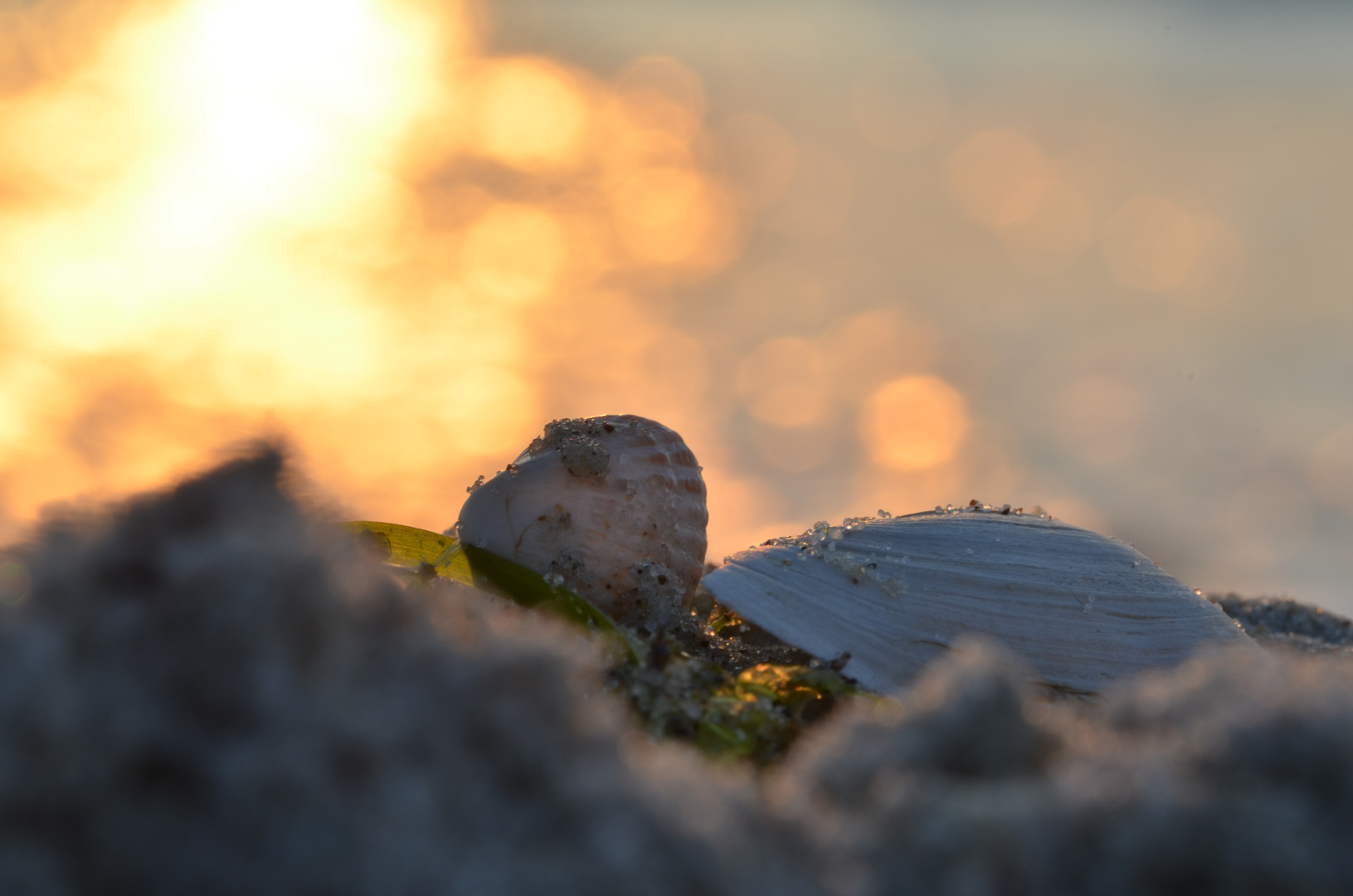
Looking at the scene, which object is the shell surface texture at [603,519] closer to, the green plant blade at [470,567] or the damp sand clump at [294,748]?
the green plant blade at [470,567]

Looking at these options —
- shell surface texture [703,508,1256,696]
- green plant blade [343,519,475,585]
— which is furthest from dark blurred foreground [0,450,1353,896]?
green plant blade [343,519,475,585]

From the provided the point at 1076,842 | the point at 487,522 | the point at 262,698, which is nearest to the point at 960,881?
the point at 1076,842

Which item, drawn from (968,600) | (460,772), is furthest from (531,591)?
(460,772)

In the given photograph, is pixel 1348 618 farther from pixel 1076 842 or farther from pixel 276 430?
pixel 276 430

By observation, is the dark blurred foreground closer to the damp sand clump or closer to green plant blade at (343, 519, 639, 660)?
the damp sand clump

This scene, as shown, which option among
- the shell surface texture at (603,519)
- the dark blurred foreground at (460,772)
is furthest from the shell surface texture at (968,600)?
the dark blurred foreground at (460,772)
